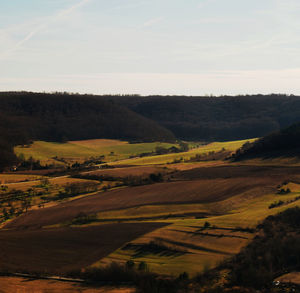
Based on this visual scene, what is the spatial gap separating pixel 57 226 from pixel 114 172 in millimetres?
44337

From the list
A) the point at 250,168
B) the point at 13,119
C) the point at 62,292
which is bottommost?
the point at 62,292

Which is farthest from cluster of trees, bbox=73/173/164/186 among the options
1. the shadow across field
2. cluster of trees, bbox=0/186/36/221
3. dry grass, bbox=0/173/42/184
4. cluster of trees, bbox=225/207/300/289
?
cluster of trees, bbox=225/207/300/289

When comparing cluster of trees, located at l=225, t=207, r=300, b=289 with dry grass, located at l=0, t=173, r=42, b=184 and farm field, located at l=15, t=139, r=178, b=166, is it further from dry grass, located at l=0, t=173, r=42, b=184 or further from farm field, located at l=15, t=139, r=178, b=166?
farm field, located at l=15, t=139, r=178, b=166

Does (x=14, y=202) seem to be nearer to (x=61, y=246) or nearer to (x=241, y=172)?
(x=61, y=246)

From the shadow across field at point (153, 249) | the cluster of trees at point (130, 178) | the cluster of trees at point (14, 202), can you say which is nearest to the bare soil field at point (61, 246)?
the shadow across field at point (153, 249)

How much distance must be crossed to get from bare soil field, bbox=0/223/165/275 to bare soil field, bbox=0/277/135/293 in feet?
7.81

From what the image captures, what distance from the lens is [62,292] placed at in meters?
38.3

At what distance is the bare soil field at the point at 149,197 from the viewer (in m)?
66.2

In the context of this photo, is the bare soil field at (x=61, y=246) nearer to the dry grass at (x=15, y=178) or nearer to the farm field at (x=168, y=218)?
the farm field at (x=168, y=218)

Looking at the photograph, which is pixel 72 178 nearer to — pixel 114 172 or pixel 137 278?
pixel 114 172

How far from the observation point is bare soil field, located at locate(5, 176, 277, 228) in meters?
66.2

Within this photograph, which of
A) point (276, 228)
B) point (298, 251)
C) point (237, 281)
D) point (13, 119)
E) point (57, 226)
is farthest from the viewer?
point (13, 119)

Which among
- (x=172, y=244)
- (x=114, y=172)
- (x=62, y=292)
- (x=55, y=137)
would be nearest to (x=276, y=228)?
(x=172, y=244)

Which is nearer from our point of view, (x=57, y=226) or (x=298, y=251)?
(x=298, y=251)
